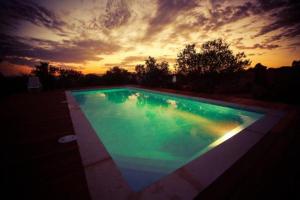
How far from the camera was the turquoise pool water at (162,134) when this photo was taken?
2.39 m

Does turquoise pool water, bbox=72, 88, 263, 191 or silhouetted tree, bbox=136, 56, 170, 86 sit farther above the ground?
silhouetted tree, bbox=136, 56, 170, 86

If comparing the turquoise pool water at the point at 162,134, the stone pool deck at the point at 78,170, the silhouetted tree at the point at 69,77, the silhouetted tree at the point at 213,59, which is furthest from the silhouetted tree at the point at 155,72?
the stone pool deck at the point at 78,170

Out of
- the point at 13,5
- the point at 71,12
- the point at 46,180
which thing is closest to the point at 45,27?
the point at 13,5

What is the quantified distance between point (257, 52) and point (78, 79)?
17.4 m

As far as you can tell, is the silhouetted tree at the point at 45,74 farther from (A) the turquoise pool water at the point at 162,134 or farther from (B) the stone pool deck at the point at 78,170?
(B) the stone pool deck at the point at 78,170

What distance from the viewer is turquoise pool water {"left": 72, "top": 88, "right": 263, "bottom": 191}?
2393 millimetres

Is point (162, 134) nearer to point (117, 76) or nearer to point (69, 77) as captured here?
point (117, 76)

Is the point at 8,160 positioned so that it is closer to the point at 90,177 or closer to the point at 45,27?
the point at 90,177

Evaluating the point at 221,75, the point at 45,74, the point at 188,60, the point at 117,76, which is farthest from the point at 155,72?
the point at 45,74

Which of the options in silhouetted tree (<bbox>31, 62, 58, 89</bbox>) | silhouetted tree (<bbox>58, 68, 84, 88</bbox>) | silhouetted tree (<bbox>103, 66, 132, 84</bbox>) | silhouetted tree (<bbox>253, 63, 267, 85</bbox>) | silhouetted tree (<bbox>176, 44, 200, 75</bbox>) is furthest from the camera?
silhouetted tree (<bbox>103, 66, 132, 84</bbox>)

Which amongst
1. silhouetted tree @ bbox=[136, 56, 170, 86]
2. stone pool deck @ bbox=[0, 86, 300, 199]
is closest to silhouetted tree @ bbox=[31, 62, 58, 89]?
silhouetted tree @ bbox=[136, 56, 170, 86]

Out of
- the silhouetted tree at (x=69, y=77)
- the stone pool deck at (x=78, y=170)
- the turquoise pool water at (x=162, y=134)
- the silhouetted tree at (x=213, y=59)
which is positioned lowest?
the turquoise pool water at (x=162, y=134)

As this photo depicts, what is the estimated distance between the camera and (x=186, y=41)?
882cm

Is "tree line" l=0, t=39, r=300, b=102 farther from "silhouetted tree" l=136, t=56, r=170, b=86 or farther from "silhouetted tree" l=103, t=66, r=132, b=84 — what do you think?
"silhouetted tree" l=103, t=66, r=132, b=84
